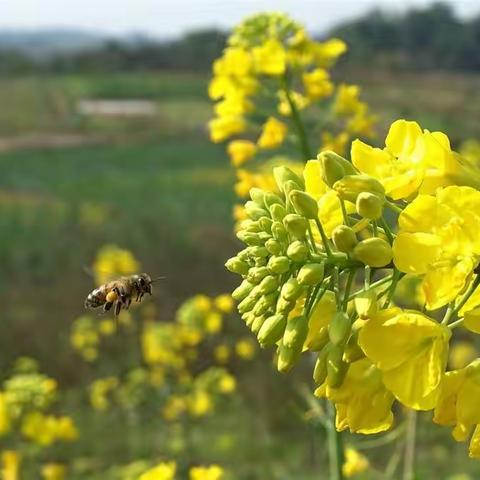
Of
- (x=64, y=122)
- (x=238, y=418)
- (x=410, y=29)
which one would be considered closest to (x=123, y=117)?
(x=64, y=122)

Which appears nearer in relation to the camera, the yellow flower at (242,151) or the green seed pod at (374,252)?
Result: the green seed pod at (374,252)

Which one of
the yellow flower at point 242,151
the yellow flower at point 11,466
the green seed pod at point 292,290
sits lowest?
the green seed pod at point 292,290

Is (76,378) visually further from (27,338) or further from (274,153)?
(274,153)

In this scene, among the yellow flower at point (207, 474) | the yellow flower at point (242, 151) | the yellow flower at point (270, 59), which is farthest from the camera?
the yellow flower at point (242, 151)

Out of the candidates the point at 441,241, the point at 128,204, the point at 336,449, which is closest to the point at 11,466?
the point at 336,449

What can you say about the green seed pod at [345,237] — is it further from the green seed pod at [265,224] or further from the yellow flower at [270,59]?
the yellow flower at [270,59]

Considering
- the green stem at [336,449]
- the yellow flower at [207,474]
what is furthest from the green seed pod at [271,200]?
the green stem at [336,449]

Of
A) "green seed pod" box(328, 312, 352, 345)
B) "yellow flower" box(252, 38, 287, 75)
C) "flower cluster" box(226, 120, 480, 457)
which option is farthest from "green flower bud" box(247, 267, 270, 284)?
"yellow flower" box(252, 38, 287, 75)

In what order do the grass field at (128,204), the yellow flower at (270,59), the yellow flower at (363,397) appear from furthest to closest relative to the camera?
the grass field at (128,204) < the yellow flower at (270,59) < the yellow flower at (363,397)

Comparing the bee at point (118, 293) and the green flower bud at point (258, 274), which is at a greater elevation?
the bee at point (118, 293)
